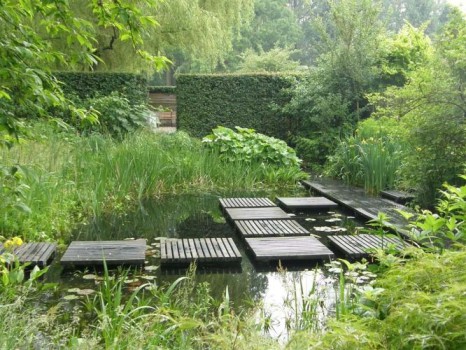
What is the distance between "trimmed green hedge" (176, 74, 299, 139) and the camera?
1238 cm

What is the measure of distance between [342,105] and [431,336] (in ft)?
30.6

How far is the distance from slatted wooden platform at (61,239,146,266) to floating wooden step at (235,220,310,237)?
43.9 inches

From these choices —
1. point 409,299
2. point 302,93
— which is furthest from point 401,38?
point 409,299

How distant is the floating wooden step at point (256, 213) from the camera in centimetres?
601

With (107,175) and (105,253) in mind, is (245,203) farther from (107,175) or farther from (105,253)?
(105,253)

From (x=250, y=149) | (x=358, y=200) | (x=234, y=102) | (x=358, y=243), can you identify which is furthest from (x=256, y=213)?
(x=234, y=102)

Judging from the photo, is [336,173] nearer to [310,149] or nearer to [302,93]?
[310,149]

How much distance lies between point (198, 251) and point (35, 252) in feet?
4.32

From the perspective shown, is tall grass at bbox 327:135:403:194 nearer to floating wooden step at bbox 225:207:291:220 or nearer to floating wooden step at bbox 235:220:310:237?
floating wooden step at bbox 225:207:291:220

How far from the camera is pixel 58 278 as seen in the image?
4.02 metres

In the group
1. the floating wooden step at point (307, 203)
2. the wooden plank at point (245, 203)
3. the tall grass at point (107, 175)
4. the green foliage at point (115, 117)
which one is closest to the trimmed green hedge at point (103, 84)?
the green foliage at point (115, 117)

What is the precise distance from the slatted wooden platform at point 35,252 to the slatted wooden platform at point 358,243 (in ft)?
8.06

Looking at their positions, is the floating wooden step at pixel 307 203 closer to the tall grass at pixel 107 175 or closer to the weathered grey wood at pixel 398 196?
the weathered grey wood at pixel 398 196

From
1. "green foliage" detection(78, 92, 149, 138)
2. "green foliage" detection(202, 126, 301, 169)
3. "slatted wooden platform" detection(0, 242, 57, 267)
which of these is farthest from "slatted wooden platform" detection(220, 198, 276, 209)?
"green foliage" detection(78, 92, 149, 138)
